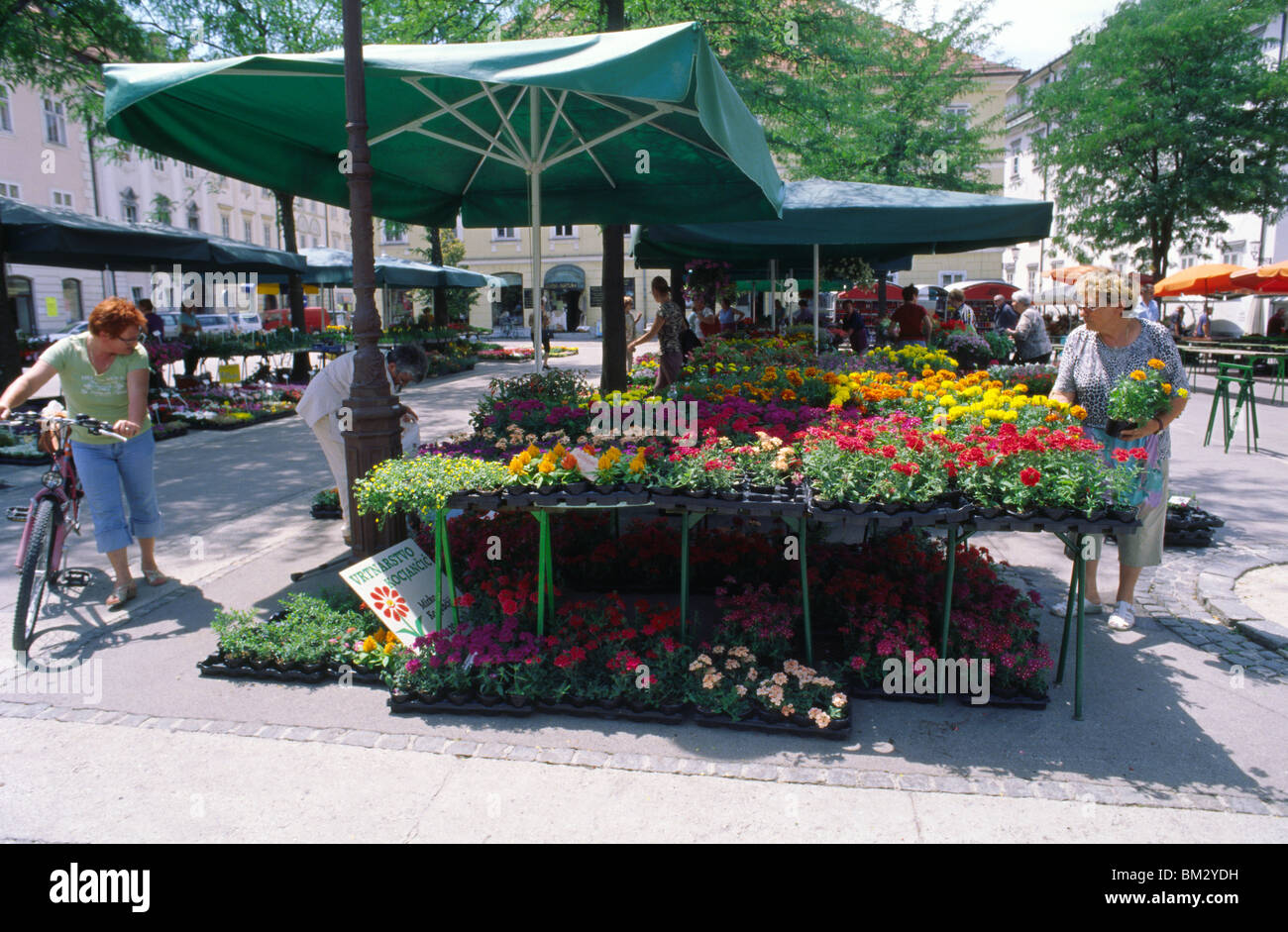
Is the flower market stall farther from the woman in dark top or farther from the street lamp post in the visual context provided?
the woman in dark top

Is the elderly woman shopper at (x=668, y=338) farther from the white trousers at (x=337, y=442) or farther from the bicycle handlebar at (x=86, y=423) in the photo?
the bicycle handlebar at (x=86, y=423)

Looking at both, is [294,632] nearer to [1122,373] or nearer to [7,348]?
[1122,373]

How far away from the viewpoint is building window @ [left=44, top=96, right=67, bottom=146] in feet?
113

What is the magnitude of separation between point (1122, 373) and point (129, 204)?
44.7m

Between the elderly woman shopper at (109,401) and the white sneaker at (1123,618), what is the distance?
5563 mm

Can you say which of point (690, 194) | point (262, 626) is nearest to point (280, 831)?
point (262, 626)

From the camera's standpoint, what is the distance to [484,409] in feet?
19.4

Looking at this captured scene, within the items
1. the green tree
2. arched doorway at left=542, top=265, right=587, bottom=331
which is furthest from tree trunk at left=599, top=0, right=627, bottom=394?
arched doorway at left=542, top=265, right=587, bottom=331

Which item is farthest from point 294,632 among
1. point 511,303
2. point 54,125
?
point 511,303

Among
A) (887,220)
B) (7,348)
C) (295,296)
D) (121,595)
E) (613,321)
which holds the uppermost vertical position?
(887,220)

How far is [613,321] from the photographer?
1030cm

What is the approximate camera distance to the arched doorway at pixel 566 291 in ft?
148

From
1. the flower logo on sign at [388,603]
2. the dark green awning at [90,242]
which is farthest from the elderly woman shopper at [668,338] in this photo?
the dark green awning at [90,242]

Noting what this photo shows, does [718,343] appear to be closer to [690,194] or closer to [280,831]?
[690,194]
